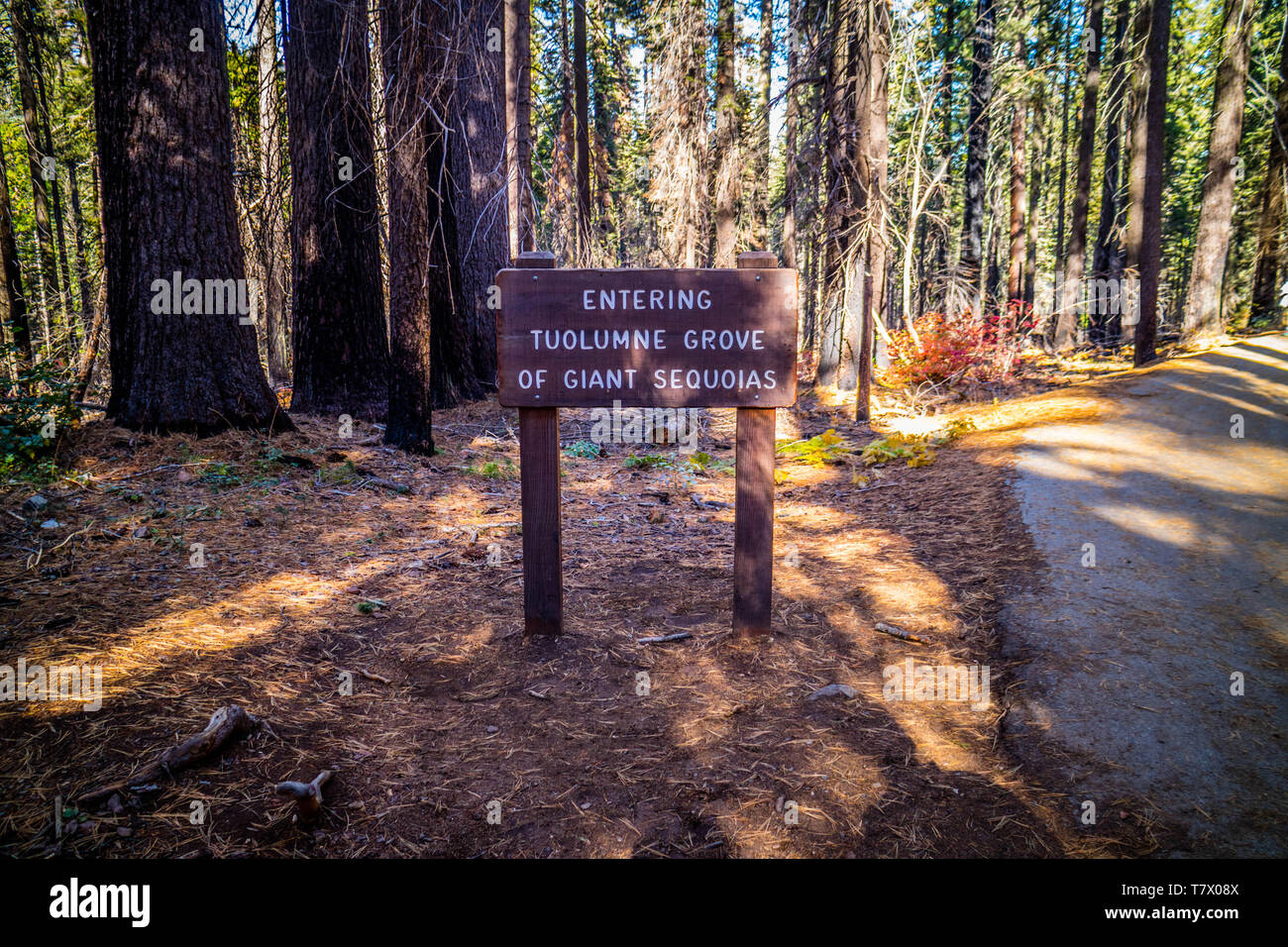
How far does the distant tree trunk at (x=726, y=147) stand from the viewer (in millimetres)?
11414

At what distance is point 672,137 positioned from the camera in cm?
1180

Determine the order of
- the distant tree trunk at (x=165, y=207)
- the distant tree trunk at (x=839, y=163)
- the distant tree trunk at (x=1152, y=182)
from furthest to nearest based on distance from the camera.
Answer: the distant tree trunk at (x=1152, y=182) < the distant tree trunk at (x=839, y=163) < the distant tree trunk at (x=165, y=207)

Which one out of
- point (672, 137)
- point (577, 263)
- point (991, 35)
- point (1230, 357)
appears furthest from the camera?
point (991, 35)

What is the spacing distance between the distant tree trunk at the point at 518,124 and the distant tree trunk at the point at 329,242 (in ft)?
5.67

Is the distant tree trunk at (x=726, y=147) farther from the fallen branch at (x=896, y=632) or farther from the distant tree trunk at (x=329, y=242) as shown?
the fallen branch at (x=896, y=632)

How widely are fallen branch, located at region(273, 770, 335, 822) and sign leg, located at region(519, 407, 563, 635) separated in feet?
5.31

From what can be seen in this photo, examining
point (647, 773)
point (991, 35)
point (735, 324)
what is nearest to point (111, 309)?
point (735, 324)

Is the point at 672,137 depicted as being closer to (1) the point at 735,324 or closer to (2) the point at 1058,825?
(1) the point at 735,324

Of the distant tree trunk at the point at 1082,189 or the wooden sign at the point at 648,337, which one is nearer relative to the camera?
the wooden sign at the point at 648,337

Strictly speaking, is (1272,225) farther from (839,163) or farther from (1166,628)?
(1166,628)

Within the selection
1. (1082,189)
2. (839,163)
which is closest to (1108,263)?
(1082,189)

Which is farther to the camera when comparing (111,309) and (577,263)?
(577,263)

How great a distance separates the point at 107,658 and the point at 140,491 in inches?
90.4

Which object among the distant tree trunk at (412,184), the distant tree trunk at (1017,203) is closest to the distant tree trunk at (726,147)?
the distant tree trunk at (412,184)
